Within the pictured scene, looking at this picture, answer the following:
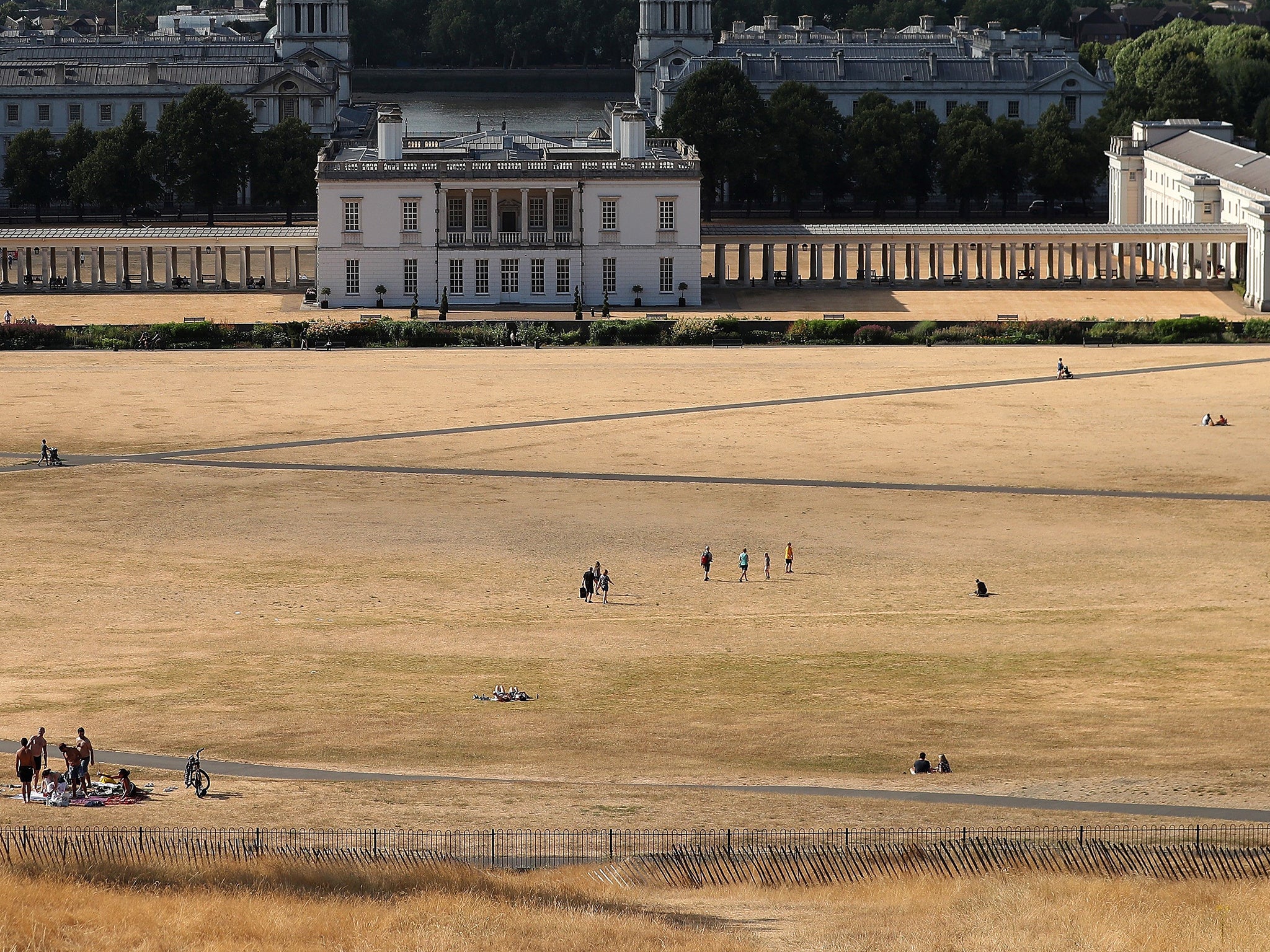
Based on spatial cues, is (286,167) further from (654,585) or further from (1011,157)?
(654,585)

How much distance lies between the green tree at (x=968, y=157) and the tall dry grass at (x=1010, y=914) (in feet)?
357

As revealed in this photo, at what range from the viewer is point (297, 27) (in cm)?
18512

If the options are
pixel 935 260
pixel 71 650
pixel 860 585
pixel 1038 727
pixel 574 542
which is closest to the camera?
pixel 1038 727

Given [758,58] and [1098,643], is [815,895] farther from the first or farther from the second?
[758,58]

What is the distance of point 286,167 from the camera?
140 meters

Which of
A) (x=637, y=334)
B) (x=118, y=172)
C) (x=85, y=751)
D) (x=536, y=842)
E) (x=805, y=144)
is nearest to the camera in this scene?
(x=536, y=842)

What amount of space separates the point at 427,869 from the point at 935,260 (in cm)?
9818

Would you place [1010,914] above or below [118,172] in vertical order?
below

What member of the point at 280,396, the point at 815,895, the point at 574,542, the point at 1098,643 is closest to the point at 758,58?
the point at 280,396

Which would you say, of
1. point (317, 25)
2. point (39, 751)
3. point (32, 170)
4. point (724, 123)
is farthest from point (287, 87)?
point (39, 751)

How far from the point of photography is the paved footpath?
40.2 m

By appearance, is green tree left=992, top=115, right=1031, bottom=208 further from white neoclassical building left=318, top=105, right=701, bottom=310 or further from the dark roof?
white neoclassical building left=318, top=105, right=701, bottom=310

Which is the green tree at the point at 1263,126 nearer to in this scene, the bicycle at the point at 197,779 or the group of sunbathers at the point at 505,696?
the group of sunbathers at the point at 505,696

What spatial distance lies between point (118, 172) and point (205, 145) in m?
5.75
